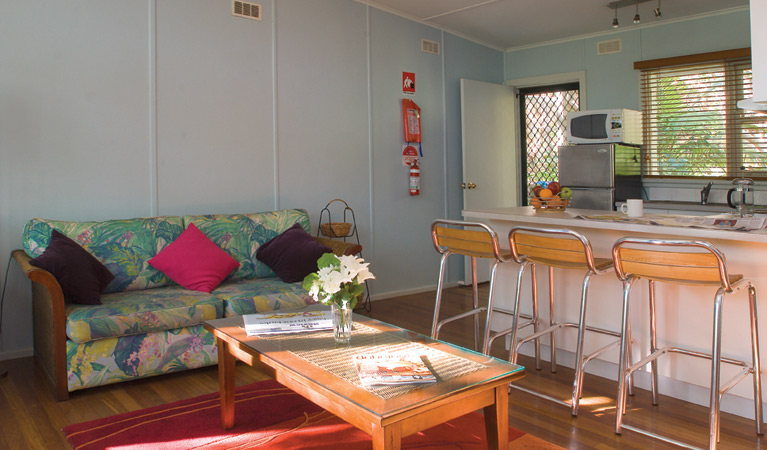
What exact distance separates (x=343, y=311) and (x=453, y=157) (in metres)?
4.00

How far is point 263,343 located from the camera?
2.33m

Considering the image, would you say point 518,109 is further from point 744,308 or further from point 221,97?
point 744,308

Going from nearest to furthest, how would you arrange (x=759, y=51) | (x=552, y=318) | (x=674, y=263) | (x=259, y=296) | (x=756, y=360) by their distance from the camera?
(x=674, y=263) → (x=756, y=360) → (x=759, y=51) → (x=552, y=318) → (x=259, y=296)

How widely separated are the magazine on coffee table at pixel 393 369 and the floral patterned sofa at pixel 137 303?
1578 millimetres

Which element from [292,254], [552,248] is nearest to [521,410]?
[552,248]

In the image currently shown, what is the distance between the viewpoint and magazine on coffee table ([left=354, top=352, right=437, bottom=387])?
1869 mm

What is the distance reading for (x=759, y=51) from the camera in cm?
268

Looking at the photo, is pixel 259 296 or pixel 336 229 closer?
pixel 259 296

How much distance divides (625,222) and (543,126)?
378cm

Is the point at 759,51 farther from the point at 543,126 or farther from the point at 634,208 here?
the point at 543,126

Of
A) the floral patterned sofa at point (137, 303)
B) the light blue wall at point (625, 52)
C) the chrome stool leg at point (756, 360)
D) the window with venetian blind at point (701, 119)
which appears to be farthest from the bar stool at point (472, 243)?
the light blue wall at point (625, 52)

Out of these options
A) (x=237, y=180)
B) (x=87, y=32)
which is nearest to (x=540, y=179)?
(x=237, y=180)

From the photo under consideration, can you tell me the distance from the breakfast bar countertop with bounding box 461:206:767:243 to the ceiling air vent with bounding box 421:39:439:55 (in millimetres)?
2464

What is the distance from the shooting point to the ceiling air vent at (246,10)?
14.5 ft
